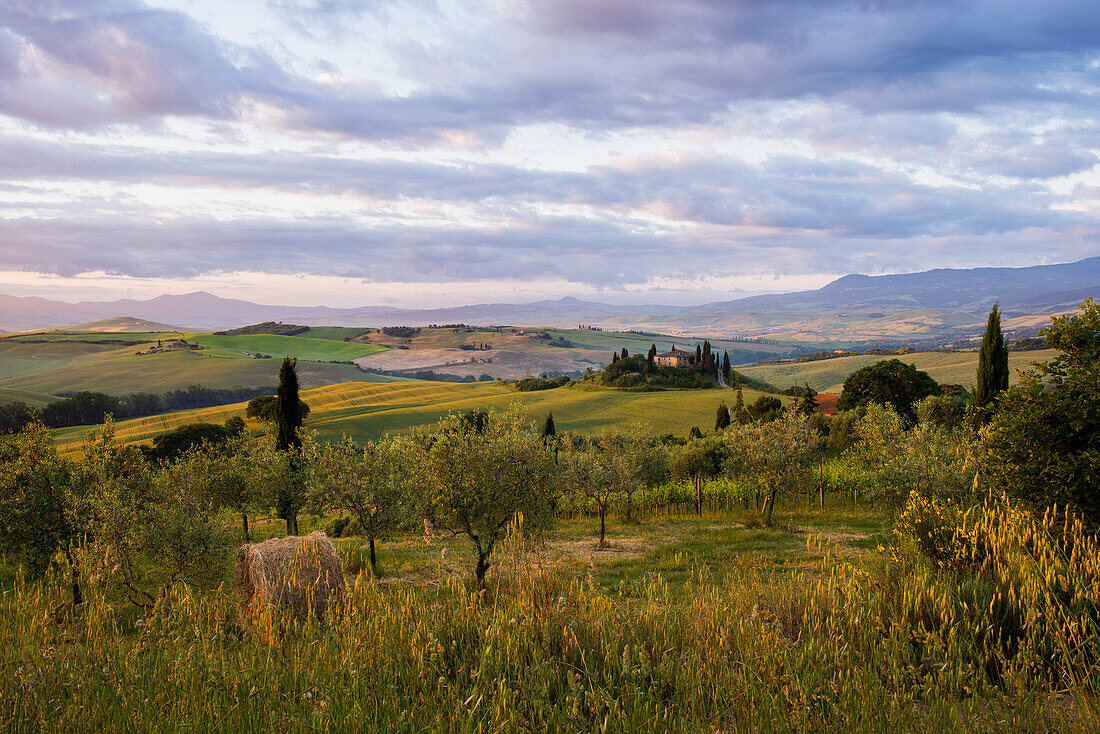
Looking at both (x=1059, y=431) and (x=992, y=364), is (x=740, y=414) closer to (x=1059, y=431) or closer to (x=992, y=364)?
(x=992, y=364)

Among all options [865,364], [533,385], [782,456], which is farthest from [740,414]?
[865,364]

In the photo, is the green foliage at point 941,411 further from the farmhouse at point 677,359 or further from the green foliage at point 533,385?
the farmhouse at point 677,359

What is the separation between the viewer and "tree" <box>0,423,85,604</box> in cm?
1523

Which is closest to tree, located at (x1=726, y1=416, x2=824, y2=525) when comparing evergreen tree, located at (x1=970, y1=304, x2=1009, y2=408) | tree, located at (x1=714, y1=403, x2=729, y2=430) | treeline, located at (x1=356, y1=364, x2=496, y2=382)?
evergreen tree, located at (x1=970, y1=304, x2=1009, y2=408)

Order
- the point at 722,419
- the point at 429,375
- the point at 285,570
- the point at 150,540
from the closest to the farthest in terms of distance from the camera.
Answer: the point at 285,570, the point at 150,540, the point at 722,419, the point at 429,375

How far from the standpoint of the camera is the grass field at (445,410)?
3455 inches

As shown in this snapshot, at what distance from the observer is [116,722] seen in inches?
170

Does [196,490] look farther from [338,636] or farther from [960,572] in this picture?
[960,572]

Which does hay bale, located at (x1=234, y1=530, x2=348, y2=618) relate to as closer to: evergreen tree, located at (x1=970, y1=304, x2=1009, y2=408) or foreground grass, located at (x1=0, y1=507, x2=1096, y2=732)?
foreground grass, located at (x1=0, y1=507, x2=1096, y2=732)

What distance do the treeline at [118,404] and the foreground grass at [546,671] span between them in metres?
119

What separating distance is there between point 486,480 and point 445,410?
273ft

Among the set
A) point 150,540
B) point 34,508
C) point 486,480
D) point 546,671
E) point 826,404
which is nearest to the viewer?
point 546,671

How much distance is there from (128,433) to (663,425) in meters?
91.5

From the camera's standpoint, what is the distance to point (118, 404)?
11650cm
